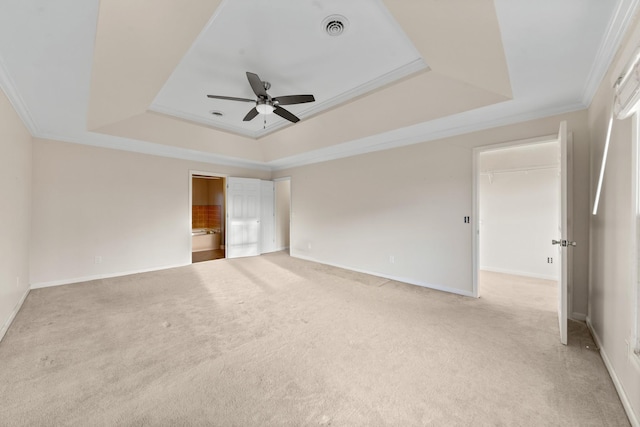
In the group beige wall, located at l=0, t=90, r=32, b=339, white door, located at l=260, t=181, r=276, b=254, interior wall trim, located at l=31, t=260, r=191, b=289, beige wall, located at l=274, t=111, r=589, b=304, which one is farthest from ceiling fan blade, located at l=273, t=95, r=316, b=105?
interior wall trim, located at l=31, t=260, r=191, b=289

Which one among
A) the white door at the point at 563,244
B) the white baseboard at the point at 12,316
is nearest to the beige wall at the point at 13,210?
the white baseboard at the point at 12,316

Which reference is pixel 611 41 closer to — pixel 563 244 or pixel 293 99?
pixel 563 244

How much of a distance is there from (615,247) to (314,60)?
2897 millimetres

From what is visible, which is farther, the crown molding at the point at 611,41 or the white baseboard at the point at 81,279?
the white baseboard at the point at 81,279

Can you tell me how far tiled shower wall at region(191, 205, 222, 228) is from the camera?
751 cm

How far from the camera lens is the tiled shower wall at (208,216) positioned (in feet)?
24.6

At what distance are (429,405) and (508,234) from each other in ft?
13.9

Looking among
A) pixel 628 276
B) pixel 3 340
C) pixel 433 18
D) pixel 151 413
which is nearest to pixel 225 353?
pixel 151 413

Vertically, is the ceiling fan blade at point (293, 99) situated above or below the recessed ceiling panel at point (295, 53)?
below

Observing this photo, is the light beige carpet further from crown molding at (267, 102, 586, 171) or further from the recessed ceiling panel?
the recessed ceiling panel

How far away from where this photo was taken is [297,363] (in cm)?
193

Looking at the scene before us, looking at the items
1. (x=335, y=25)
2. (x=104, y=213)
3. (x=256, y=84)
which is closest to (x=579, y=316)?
(x=335, y=25)

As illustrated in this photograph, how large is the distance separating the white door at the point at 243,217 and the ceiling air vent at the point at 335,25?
4372 mm

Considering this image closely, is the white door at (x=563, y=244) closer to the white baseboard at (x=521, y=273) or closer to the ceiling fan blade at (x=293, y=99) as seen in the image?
the ceiling fan blade at (x=293, y=99)
